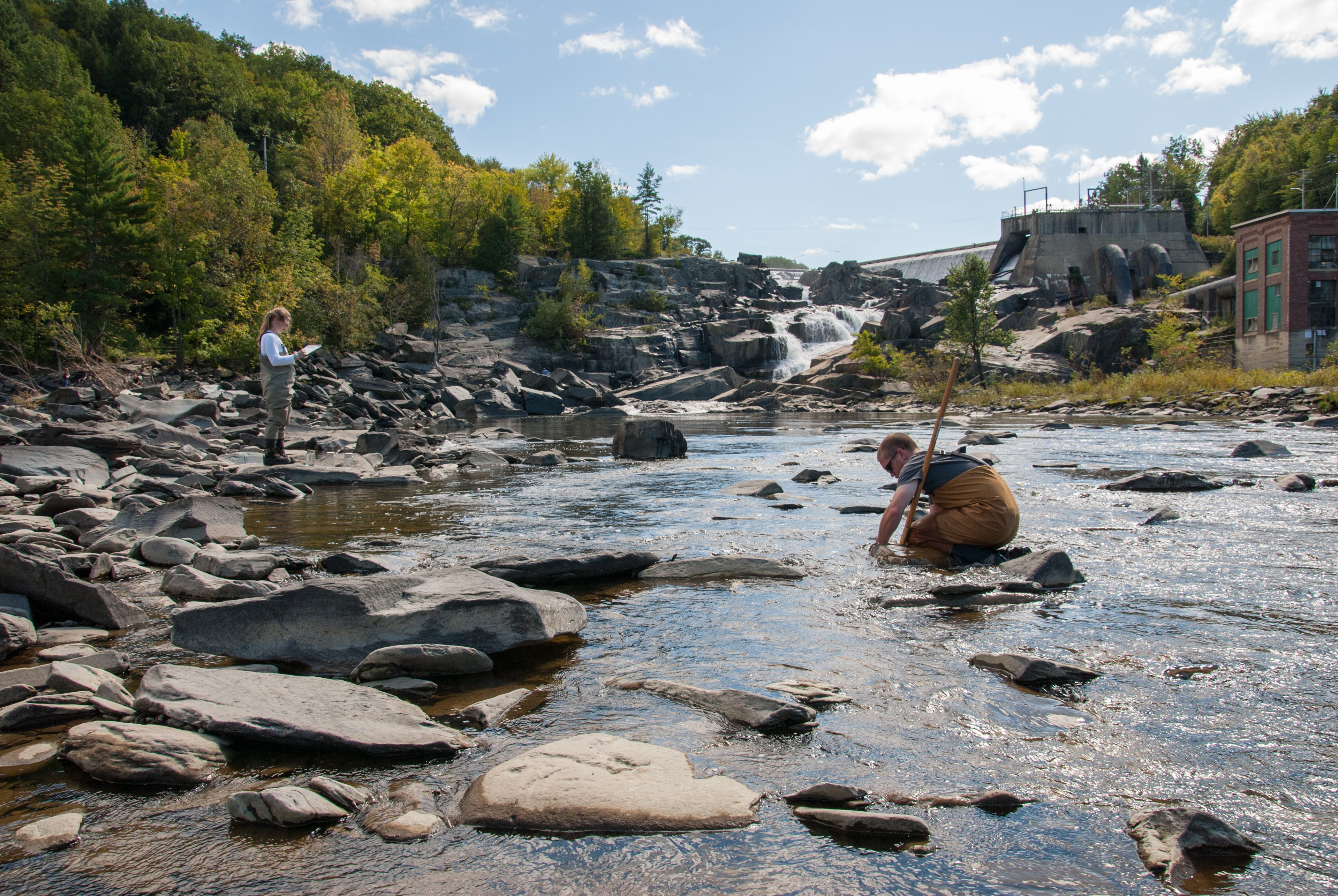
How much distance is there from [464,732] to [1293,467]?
14.2 m

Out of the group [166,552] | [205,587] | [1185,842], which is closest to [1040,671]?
[1185,842]

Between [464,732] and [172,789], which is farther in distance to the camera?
[464,732]

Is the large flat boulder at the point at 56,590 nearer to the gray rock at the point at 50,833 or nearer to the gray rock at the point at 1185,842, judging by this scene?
the gray rock at the point at 50,833

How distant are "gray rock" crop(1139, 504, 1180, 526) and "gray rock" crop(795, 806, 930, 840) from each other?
690 cm

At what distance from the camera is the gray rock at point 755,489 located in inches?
431

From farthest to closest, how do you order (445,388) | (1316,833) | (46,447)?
(445,388) → (46,447) → (1316,833)

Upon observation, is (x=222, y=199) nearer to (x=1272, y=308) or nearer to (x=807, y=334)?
(x=807, y=334)

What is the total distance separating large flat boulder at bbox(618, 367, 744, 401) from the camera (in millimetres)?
46969

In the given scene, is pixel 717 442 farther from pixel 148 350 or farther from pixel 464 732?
pixel 148 350

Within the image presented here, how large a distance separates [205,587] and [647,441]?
11696 mm

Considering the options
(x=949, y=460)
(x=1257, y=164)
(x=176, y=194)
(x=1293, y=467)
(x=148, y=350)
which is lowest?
(x=1293, y=467)

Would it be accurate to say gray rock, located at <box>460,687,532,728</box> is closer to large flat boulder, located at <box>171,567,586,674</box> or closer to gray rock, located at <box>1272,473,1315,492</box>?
large flat boulder, located at <box>171,567,586,674</box>

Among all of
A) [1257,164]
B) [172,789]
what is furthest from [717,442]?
[1257,164]

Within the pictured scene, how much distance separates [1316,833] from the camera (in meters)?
2.51
